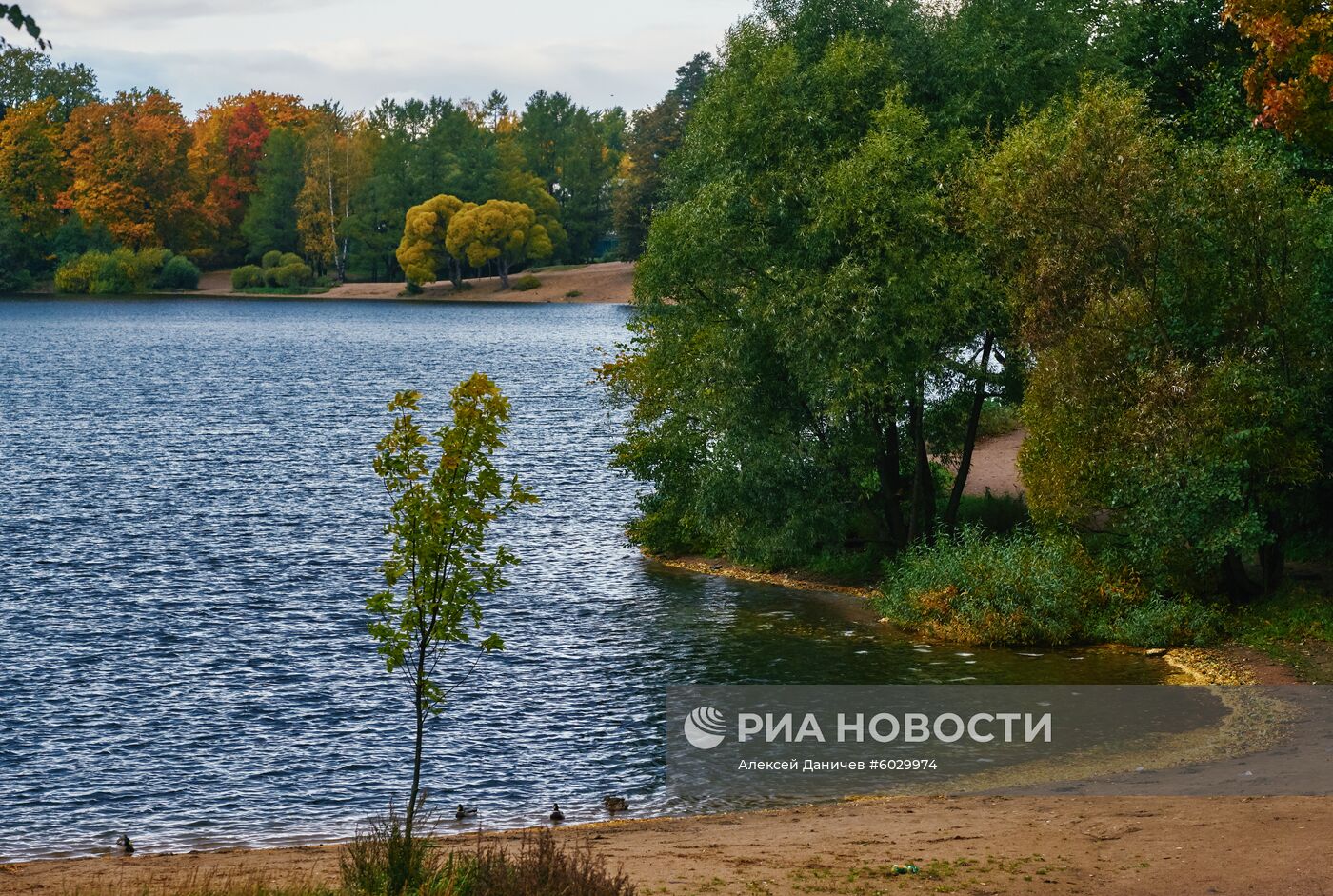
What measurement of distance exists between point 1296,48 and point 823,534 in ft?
45.9

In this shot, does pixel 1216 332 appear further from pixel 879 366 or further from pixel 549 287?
pixel 549 287

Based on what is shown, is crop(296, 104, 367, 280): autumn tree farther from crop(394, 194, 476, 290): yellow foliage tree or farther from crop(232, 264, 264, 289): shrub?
crop(394, 194, 476, 290): yellow foliage tree

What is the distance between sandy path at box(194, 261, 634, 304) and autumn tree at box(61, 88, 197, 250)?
28.8ft

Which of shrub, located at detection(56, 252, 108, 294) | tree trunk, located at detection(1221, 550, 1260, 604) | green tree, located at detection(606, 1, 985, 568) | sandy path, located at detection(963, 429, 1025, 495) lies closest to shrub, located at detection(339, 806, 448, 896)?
green tree, located at detection(606, 1, 985, 568)

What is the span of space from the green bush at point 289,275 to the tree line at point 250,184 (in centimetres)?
246

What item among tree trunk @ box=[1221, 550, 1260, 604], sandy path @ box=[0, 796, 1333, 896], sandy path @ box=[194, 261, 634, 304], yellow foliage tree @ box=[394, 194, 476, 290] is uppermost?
yellow foliage tree @ box=[394, 194, 476, 290]

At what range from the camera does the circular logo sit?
74.0 ft

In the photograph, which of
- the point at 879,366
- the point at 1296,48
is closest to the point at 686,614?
the point at 879,366

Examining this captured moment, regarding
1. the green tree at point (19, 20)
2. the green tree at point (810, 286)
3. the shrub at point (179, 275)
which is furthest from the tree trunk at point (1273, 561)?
the shrub at point (179, 275)

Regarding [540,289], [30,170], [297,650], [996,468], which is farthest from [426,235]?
[297,650]

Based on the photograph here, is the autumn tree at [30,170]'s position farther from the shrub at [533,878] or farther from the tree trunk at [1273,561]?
the shrub at [533,878]

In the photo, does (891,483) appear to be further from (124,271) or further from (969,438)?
(124,271)

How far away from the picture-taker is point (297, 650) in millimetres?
27500

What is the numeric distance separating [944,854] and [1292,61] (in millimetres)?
15793
